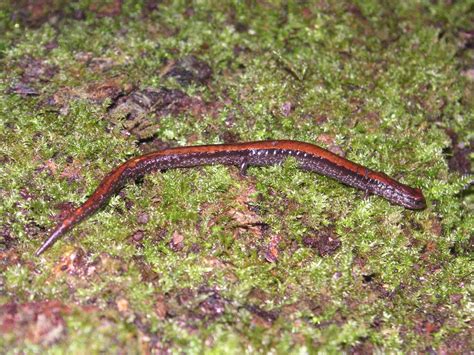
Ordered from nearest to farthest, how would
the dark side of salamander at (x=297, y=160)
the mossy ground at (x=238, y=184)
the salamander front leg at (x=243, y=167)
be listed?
the mossy ground at (x=238, y=184) < the dark side of salamander at (x=297, y=160) < the salamander front leg at (x=243, y=167)

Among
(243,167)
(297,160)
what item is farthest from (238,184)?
(297,160)

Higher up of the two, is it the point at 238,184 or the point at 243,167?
the point at 243,167

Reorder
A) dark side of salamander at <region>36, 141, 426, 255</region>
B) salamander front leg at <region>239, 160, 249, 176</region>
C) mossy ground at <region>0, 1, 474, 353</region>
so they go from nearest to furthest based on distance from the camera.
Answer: mossy ground at <region>0, 1, 474, 353</region> → dark side of salamander at <region>36, 141, 426, 255</region> → salamander front leg at <region>239, 160, 249, 176</region>

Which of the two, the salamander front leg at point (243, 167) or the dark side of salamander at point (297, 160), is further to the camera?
the salamander front leg at point (243, 167)

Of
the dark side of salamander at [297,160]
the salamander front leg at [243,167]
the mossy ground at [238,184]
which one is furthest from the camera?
the salamander front leg at [243,167]

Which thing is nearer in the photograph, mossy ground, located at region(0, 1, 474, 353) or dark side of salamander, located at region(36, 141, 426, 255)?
mossy ground, located at region(0, 1, 474, 353)

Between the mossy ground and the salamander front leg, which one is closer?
the mossy ground

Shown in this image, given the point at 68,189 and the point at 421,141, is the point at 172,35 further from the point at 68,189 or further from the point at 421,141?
the point at 421,141

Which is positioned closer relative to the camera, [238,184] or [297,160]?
[238,184]

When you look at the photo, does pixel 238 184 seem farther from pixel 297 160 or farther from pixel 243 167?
pixel 297 160

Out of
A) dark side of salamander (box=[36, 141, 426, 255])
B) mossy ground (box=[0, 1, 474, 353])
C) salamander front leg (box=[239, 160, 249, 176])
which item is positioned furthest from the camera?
salamander front leg (box=[239, 160, 249, 176])
